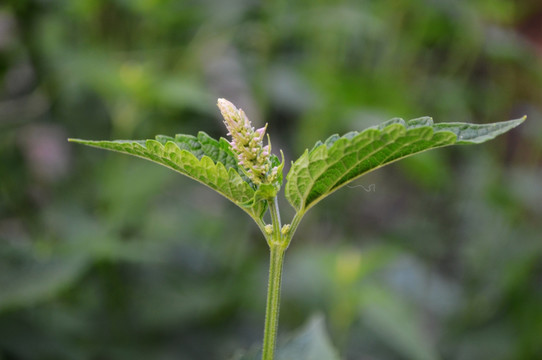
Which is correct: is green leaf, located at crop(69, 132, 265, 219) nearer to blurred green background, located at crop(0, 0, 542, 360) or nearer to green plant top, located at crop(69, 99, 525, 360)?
green plant top, located at crop(69, 99, 525, 360)

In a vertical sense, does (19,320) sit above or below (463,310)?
below

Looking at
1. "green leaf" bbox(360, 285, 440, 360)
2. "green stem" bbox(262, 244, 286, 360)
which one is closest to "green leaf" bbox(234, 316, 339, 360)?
"green stem" bbox(262, 244, 286, 360)

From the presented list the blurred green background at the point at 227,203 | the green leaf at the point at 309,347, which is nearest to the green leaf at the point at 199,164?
the green leaf at the point at 309,347

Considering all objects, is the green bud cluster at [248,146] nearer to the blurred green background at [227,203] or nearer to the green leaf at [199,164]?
the green leaf at [199,164]

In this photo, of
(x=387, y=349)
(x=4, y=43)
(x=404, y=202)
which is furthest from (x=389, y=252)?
(x=404, y=202)

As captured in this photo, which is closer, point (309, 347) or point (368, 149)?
point (368, 149)

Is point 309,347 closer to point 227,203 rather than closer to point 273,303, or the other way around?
point 273,303

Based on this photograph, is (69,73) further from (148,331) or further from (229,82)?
(229,82)

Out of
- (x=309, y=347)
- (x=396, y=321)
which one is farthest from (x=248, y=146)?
(x=396, y=321)
